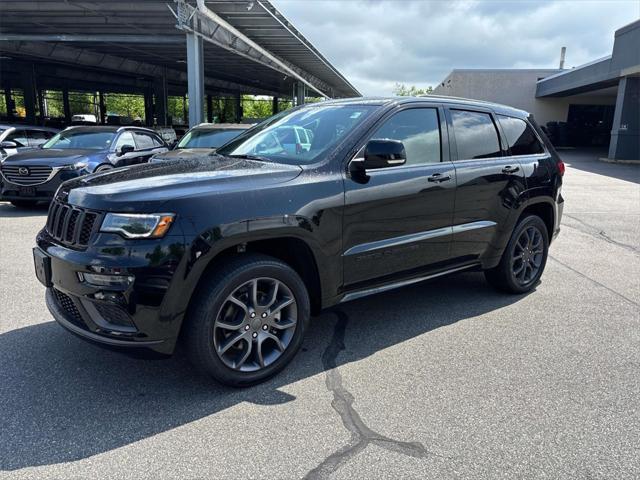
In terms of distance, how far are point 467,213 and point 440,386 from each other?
1699mm

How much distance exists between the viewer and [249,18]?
58.9 feet

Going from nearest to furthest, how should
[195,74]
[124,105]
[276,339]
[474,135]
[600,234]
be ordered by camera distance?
[276,339]
[474,135]
[600,234]
[195,74]
[124,105]

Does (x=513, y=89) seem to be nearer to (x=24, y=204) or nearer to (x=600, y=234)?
(x=600, y=234)

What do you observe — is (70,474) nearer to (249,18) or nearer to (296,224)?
(296,224)

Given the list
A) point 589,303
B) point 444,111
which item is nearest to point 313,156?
point 444,111

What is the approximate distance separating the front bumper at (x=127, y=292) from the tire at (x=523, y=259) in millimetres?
3375

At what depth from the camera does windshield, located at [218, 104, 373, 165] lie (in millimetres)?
3729

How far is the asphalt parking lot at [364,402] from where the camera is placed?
2.54 metres

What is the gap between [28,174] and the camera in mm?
9188

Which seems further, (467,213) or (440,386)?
(467,213)

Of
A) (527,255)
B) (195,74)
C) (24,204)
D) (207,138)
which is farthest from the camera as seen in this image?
(195,74)

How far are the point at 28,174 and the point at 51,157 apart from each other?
0.53 m

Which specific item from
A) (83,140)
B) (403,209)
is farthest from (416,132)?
(83,140)

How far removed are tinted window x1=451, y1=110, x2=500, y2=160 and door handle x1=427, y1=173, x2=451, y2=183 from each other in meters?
0.32
